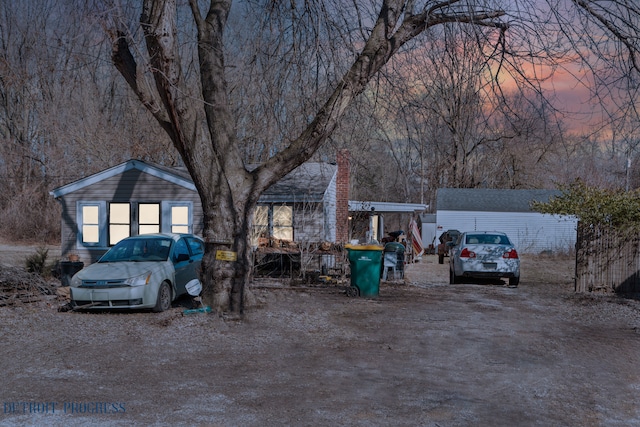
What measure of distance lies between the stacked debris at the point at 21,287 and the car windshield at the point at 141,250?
52.5 inches

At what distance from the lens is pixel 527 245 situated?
37.7 meters

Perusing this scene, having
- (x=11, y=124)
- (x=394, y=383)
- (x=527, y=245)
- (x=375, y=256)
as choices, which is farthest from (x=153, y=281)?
(x=11, y=124)

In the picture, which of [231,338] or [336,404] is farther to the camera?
[231,338]

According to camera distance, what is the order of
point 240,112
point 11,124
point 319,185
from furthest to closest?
point 11,124 < point 240,112 < point 319,185

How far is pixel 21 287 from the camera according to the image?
501 inches

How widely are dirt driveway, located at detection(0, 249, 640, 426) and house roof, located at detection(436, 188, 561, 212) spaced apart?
25.4 meters

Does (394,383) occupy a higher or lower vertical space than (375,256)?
lower

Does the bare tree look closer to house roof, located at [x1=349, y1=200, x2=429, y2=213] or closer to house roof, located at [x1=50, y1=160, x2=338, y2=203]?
house roof, located at [x1=50, y1=160, x2=338, y2=203]

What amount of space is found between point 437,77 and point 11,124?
39427 millimetres

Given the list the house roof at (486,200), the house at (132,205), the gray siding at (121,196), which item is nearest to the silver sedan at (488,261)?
the house at (132,205)

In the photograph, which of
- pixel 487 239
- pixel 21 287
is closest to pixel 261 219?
pixel 487 239

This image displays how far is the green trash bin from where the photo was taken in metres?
13.7

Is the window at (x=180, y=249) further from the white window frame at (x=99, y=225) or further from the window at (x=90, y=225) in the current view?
the window at (x=90, y=225)

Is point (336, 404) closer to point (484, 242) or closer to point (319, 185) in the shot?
point (484, 242)
